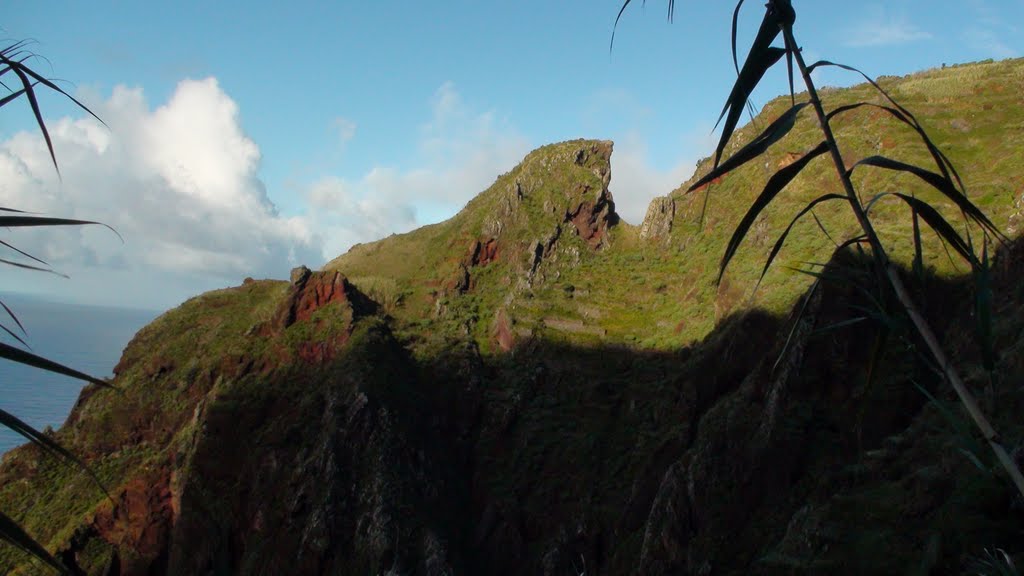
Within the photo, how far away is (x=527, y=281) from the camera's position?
140ft

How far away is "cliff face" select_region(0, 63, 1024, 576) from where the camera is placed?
15.6 meters

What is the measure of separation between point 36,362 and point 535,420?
109 ft

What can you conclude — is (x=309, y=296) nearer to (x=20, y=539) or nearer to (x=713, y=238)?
(x=713, y=238)

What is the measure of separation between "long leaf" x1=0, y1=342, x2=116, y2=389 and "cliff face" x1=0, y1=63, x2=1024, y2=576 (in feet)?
29.1

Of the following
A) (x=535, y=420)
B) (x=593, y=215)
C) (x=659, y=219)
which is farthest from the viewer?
(x=593, y=215)

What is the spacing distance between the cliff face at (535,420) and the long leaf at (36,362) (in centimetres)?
887

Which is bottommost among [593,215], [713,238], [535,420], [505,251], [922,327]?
[535,420]

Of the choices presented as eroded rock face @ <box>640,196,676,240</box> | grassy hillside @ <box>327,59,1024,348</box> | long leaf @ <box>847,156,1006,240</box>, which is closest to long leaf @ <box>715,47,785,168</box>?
long leaf @ <box>847,156,1006,240</box>

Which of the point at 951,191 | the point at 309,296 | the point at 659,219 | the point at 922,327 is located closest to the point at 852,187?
the point at 951,191

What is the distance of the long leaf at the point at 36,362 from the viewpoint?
1796mm

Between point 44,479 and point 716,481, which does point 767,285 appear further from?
point 44,479

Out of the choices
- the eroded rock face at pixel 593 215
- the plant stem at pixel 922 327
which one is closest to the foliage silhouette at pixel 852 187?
the plant stem at pixel 922 327

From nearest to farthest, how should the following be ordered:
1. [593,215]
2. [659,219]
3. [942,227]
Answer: [942,227] < [659,219] < [593,215]

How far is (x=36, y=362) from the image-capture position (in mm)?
1905
